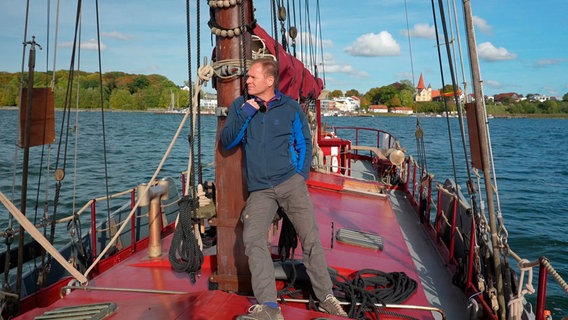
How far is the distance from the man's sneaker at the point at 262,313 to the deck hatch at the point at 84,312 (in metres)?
1.00

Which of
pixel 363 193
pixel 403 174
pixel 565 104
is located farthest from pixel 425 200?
pixel 565 104

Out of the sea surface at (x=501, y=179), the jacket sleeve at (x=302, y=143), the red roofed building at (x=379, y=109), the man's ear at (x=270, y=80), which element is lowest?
the sea surface at (x=501, y=179)

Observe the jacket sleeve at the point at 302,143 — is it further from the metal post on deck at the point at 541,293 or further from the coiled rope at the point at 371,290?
the metal post on deck at the point at 541,293

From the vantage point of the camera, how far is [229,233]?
3898 millimetres

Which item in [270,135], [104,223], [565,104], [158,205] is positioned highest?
[565,104]

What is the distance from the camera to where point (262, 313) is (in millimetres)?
3084

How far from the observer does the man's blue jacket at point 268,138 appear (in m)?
3.47

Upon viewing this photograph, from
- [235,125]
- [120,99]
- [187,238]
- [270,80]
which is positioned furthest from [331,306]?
[120,99]

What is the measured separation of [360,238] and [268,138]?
331cm

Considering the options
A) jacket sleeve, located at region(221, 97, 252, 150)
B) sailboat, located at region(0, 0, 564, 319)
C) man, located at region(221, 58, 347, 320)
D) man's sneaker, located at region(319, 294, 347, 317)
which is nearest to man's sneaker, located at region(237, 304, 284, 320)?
sailboat, located at region(0, 0, 564, 319)

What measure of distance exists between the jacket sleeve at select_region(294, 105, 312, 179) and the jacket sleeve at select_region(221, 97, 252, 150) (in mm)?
Result: 410

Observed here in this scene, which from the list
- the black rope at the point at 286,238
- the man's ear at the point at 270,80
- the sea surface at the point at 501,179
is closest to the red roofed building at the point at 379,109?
the sea surface at the point at 501,179

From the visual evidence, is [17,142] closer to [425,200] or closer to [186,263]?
[186,263]

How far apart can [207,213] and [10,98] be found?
301ft
